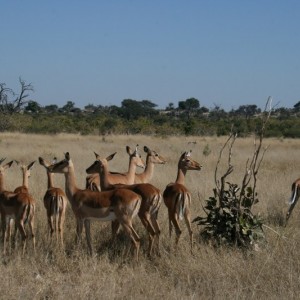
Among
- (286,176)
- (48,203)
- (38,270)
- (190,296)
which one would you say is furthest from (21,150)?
(190,296)

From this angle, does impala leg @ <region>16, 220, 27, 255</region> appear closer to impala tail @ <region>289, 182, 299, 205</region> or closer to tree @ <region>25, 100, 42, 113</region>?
impala tail @ <region>289, 182, 299, 205</region>

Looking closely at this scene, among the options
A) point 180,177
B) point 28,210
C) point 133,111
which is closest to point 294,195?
point 180,177

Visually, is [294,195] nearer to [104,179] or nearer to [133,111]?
[104,179]

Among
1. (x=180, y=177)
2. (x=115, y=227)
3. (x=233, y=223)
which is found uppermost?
(x=180, y=177)

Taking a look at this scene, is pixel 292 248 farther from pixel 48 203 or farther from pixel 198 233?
pixel 48 203

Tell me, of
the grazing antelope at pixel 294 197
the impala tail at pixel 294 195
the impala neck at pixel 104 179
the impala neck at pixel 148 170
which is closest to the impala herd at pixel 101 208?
the impala neck at pixel 104 179

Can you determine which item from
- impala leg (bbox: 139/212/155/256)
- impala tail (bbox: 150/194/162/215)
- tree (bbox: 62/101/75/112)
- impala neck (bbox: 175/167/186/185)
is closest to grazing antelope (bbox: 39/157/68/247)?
impala leg (bbox: 139/212/155/256)

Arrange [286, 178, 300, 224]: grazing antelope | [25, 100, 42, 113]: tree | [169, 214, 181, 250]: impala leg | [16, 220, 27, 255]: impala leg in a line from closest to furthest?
[16, 220, 27, 255]: impala leg < [169, 214, 181, 250]: impala leg < [286, 178, 300, 224]: grazing antelope < [25, 100, 42, 113]: tree

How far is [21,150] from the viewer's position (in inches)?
969

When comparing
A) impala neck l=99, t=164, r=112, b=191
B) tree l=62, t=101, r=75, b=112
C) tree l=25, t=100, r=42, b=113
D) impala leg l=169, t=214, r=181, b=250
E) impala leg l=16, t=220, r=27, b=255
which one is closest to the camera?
impala leg l=16, t=220, r=27, b=255

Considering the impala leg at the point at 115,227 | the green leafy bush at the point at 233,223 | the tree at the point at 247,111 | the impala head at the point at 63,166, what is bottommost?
the impala leg at the point at 115,227

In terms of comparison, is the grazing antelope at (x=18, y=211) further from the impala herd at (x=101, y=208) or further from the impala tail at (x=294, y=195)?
the impala tail at (x=294, y=195)

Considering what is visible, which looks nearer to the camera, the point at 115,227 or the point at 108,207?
the point at 108,207

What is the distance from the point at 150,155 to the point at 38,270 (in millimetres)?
5769
